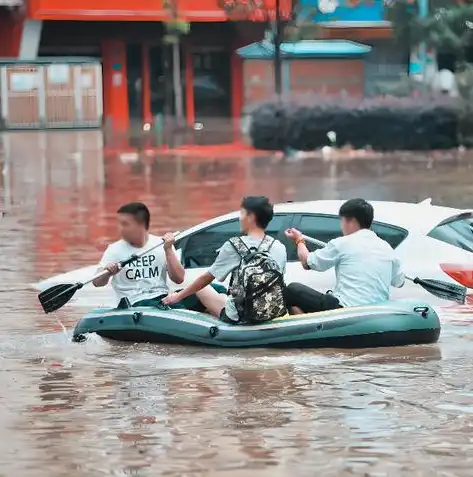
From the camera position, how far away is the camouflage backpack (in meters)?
9.89

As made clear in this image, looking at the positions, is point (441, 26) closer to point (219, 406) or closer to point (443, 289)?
point (443, 289)

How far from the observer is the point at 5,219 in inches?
805

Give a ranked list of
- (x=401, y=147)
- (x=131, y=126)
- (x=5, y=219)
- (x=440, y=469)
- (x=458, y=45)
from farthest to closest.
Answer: (x=131, y=126)
(x=458, y=45)
(x=401, y=147)
(x=5, y=219)
(x=440, y=469)

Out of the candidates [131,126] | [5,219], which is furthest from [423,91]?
[5,219]

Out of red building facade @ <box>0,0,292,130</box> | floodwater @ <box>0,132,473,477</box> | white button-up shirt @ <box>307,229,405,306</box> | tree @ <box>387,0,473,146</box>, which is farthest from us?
red building facade @ <box>0,0,292,130</box>

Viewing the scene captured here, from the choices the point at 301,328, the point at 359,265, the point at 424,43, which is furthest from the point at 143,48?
the point at 301,328

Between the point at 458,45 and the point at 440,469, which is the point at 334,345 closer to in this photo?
the point at 440,469

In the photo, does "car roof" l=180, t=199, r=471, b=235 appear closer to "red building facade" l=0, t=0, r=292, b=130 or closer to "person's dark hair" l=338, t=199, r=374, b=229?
"person's dark hair" l=338, t=199, r=374, b=229

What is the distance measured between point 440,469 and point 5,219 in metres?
14.2

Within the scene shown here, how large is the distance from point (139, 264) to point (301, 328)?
1.31m

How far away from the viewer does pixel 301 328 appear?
10.0 meters

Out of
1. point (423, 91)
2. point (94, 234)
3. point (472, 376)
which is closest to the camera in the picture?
point (472, 376)

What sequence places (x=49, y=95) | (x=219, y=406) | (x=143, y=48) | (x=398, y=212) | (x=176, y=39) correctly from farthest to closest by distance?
→ (x=143, y=48) → (x=176, y=39) → (x=49, y=95) → (x=398, y=212) → (x=219, y=406)

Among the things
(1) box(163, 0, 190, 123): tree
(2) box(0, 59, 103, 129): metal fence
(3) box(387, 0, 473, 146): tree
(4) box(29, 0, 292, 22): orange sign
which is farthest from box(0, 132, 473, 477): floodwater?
(4) box(29, 0, 292, 22): orange sign
